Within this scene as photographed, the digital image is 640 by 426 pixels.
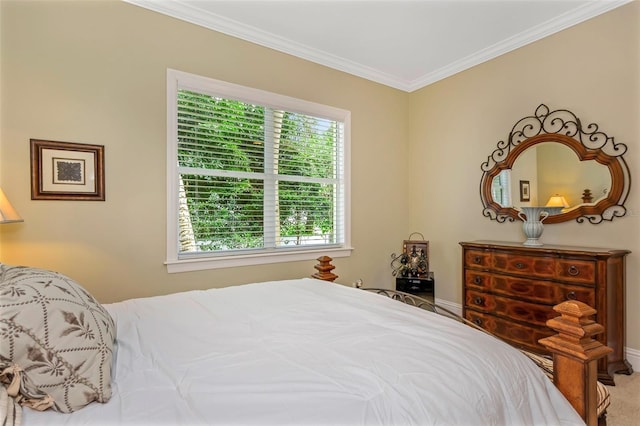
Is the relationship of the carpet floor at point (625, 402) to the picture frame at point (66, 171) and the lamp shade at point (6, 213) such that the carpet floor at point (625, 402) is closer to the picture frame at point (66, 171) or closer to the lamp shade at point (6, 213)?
the lamp shade at point (6, 213)

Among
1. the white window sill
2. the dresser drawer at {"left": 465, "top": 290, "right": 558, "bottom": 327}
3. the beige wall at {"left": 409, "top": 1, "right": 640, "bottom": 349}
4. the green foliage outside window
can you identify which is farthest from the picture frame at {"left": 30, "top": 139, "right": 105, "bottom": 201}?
the beige wall at {"left": 409, "top": 1, "right": 640, "bottom": 349}

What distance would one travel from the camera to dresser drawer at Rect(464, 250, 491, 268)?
305 centimetres

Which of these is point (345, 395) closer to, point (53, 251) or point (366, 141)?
point (53, 251)

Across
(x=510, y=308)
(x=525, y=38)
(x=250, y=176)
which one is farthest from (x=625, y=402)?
(x=250, y=176)

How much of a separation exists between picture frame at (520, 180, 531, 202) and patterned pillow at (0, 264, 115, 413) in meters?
3.46

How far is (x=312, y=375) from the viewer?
958mm

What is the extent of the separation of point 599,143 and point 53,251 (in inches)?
166

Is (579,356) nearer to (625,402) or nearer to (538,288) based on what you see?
(625,402)

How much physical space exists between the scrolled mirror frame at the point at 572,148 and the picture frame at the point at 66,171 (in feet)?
11.6

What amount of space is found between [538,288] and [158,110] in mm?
3368

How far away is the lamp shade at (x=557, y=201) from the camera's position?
2915mm

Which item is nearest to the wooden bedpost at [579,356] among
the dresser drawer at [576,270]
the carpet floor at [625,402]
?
the carpet floor at [625,402]

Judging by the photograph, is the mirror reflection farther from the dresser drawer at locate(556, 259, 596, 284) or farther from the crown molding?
the crown molding

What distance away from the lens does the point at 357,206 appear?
383 cm
